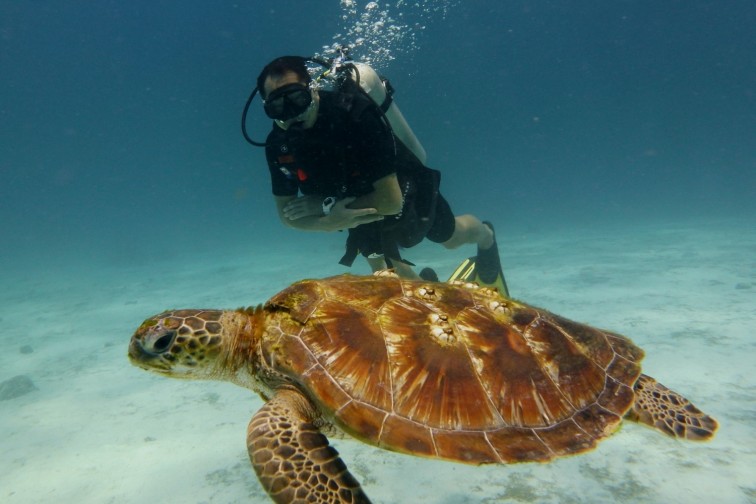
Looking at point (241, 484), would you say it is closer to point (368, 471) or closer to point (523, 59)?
point (368, 471)

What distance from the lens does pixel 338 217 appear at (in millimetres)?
4543

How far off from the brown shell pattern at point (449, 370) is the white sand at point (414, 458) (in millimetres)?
1776

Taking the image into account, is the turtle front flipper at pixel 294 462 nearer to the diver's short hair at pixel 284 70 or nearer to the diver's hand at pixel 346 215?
the diver's hand at pixel 346 215

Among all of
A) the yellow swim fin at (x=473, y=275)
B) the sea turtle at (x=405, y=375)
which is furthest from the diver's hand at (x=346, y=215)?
the yellow swim fin at (x=473, y=275)

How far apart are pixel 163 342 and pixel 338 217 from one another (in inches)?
98.4

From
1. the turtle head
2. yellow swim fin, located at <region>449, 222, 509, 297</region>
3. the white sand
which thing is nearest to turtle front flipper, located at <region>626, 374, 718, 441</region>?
the white sand

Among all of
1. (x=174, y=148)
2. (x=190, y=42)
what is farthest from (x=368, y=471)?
(x=174, y=148)

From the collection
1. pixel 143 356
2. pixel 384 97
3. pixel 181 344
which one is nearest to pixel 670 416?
pixel 181 344

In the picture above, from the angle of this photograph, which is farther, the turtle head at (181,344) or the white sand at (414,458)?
the white sand at (414,458)

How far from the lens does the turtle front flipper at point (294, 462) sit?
187 cm

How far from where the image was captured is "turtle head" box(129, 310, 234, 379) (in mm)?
2500

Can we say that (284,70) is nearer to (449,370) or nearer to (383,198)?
(383,198)

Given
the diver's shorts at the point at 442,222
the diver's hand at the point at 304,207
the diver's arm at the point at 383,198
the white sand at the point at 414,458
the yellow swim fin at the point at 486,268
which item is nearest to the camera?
the white sand at the point at 414,458

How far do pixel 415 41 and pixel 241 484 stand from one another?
52674 mm
